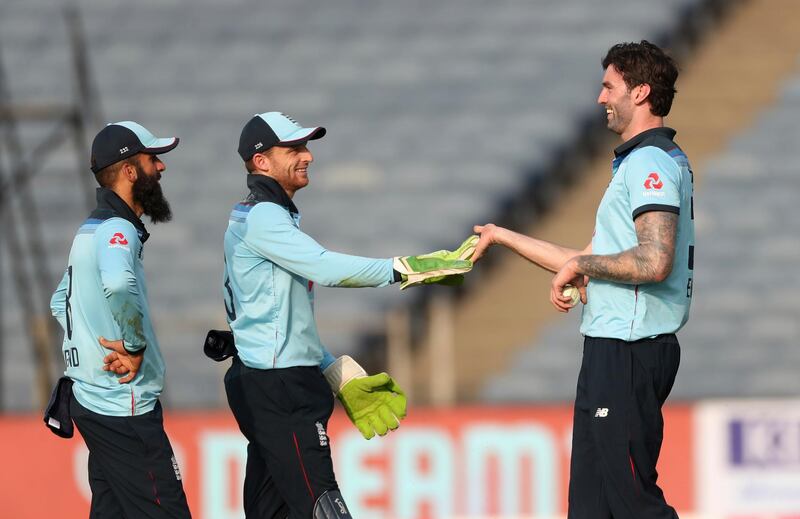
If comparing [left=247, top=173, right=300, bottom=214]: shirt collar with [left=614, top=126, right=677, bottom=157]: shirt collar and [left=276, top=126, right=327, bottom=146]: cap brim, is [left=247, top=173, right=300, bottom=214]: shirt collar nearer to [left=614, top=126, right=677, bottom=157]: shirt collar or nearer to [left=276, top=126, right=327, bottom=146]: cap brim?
[left=276, top=126, right=327, bottom=146]: cap brim

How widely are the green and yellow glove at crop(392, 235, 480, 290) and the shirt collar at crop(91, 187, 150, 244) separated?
3.24ft

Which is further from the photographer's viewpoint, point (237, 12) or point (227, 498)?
point (237, 12)

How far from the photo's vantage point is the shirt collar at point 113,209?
212 inches

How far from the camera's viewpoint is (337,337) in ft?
38.8

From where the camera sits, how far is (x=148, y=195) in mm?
5547

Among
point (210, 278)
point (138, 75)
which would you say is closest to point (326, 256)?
point (210, 278)

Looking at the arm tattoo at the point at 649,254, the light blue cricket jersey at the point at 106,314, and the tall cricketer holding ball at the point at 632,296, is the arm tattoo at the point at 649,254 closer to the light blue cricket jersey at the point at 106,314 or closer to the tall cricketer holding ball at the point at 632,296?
the tall cricketer holding ball at the point at 632,296

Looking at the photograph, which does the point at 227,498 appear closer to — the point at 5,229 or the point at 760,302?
the point at 5,229

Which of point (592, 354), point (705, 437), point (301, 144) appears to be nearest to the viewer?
A: point (592, 354)

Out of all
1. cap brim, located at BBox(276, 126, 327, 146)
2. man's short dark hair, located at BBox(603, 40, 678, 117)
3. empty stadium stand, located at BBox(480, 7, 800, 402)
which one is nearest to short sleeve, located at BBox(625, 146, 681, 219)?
man's short dark hair, located at BBox(603, 40, 678, 117)

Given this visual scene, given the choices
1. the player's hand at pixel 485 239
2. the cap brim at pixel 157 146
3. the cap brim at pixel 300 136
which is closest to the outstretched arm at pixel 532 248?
the player's hand at pixel 485 239

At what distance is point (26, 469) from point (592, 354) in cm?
566

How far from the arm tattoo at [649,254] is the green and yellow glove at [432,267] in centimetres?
69

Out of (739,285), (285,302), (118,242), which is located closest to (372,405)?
(285,302)
